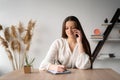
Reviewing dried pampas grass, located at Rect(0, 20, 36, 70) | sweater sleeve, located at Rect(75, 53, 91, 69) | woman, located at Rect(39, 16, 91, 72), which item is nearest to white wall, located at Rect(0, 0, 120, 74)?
dried pampas grass, located at Rect(0, 20, 36, 70)

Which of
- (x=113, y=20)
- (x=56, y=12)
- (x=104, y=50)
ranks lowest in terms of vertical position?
(x=104, y=50)

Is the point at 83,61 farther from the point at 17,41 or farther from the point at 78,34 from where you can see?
the point at 17,41

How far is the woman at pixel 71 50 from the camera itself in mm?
2262

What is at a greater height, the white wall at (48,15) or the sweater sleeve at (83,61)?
the white wall at (48,15)

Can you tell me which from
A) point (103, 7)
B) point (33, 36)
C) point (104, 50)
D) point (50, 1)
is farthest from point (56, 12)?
point (104, 50)

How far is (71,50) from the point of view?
237cm

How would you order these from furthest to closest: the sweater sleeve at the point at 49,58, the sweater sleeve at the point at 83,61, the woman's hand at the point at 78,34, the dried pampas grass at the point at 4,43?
the dried pampas grass at the point at 4,43
the woman's hand at the point at 78,34
the sweater sleeve at the point at 83,61
the sweater sleeve at the point at 49,58

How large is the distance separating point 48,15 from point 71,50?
2344 millimetres

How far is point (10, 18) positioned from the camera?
4.64 meters

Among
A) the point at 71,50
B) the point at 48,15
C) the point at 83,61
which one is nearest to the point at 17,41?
the point at 48,15

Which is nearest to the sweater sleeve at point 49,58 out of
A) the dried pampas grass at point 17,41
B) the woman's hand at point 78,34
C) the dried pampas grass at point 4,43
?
the woman's hand at point 78,34

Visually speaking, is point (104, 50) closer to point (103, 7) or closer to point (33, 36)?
point (103, 7)

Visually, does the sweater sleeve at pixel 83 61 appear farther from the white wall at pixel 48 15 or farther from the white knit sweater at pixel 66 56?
the white wall at pixel 48 15

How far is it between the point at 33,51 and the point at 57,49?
232 cm
